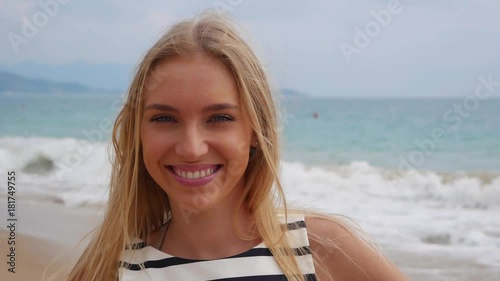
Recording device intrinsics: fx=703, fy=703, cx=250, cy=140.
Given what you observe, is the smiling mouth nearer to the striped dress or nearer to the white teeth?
the white teeth

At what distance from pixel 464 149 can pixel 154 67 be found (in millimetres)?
16014

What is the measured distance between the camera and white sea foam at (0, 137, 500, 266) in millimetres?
7784

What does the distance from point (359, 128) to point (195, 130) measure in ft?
69.3

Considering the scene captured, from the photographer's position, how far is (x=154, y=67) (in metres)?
2.26

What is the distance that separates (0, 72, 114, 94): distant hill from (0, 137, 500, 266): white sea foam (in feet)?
55.2

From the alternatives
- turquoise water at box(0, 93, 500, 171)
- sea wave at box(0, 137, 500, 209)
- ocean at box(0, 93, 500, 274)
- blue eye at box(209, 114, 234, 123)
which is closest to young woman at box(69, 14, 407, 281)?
blue eye at box(209, 114, 234, 123)

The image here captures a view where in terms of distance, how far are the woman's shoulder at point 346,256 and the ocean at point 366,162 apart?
15.4 inches

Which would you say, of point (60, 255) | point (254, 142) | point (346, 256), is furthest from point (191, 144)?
point (60, 255)

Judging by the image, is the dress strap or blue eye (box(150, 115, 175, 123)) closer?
blue eye (box(150, 115, 175, 123))

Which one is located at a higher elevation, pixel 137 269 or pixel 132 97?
pixel 132 97

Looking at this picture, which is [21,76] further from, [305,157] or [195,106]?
[195,106]

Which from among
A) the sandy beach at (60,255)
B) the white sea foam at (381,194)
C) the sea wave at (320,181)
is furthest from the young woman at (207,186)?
the sea wave at (320,181)

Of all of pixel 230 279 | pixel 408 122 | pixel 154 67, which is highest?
pixel 408 122

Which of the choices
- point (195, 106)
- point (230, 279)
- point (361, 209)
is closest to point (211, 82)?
point (195, 106)
